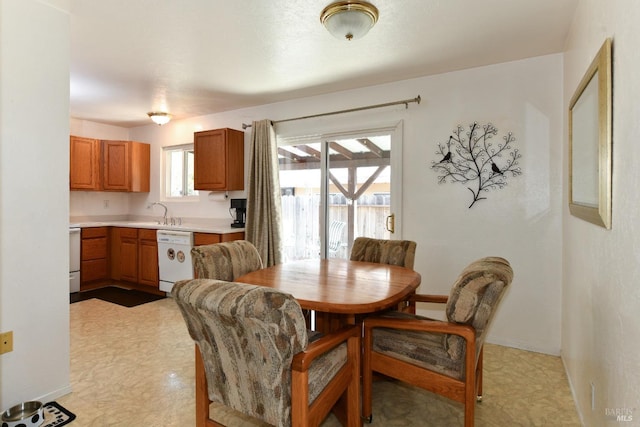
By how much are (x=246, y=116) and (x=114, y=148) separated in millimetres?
2286

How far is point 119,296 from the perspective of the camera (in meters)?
4.41

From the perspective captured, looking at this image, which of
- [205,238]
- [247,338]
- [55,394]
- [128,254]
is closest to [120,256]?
[128,254]

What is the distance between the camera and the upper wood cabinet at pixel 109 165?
4.78 metres

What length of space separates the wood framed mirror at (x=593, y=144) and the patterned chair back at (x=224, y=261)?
1.99 m

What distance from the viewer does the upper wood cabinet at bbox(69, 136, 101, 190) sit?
470 cm

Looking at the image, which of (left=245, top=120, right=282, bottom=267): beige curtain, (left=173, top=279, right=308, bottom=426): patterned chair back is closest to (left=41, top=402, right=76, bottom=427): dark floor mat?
(left=173, top=279, right=308, bottom=426): patterned chair back

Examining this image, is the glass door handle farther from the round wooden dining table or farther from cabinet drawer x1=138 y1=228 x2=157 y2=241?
cabinet drawer x1=138 y1=228 x2=157 y2=241

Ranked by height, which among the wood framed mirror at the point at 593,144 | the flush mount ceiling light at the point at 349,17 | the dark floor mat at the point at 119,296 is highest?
the flush mount ceiling light at the point at 349,17

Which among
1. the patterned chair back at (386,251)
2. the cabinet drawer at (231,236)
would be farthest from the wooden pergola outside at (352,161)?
the cabinet drawer at (231,236)

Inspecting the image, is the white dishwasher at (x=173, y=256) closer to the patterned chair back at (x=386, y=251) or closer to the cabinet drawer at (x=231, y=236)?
the cabinet drawer at (x=231, y=236)

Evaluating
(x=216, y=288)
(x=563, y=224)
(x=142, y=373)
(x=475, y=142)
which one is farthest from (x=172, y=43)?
(x=563, y=224)

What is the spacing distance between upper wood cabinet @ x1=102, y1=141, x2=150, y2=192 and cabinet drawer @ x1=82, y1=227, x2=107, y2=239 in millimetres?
668

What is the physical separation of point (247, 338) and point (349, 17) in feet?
6.17

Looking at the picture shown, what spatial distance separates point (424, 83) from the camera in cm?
324
